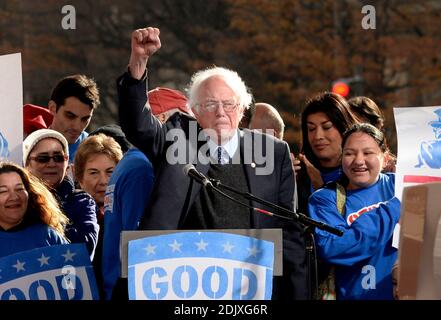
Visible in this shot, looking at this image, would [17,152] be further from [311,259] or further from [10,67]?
[311,259]

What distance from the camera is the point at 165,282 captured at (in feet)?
18.3

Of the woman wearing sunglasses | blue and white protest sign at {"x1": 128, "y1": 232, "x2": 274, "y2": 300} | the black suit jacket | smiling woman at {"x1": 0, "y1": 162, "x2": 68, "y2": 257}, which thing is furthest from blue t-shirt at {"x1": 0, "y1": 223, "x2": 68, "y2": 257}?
blue and white protest sign at {"x1": 128, "y1": 232, "x2": 274, "y2": 300}

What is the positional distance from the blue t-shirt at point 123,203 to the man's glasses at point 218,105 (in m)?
0.40

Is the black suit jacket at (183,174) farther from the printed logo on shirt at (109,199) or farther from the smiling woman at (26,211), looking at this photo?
the smiling woman at (26,211)

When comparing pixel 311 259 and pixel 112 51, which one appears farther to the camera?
pixel 112 51

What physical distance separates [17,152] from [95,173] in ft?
2.70

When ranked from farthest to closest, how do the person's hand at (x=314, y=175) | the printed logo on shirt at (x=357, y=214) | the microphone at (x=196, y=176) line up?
the person's hand at (x=314, y=175), the printed logo on shirt at (x=357, y=214), the microphone at (x=196, y=176)

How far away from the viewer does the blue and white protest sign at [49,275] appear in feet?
19.9

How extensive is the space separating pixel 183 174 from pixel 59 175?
49.9 inches

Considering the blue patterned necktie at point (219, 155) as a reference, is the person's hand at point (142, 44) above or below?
above

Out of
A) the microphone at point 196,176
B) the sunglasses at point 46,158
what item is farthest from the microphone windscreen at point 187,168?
the sunglasses at point 46,158

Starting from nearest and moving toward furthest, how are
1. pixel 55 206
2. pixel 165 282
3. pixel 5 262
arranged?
pixel 165 282 → pixel 5 262 → pixel 55 206

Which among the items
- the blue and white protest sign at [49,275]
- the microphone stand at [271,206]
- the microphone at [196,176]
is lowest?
the blue and white protest sign at [49,275]
